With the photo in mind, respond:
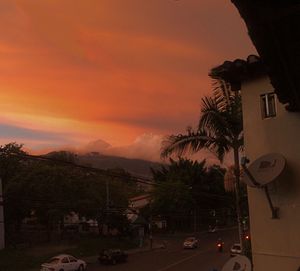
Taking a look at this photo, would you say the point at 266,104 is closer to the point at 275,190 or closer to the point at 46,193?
the point at 275,190

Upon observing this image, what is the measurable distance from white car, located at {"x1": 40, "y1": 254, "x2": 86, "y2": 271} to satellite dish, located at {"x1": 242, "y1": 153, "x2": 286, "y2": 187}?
27795 mm

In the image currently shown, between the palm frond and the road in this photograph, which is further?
the road

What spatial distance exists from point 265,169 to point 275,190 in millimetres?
852

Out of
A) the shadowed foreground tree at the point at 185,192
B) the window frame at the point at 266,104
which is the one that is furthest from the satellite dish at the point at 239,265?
the shadowed foreground tree at the point at 185,192

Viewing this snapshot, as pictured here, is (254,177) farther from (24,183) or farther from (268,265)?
(24,183)

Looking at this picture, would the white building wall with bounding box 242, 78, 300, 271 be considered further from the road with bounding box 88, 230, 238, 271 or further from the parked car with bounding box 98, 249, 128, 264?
the parked car with bounding box 98, 249, 128, 264

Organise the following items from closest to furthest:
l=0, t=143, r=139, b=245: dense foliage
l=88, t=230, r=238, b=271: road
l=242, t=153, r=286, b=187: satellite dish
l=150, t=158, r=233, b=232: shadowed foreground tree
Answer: l=242, t=153, r=286, b=187: satellite dish → l=88, t=230, r=238, b=271: road → l=0, t=143, r=139, b=245: dense foliage → l=150, t=158, r=233, b=232: shadowed foreground tree

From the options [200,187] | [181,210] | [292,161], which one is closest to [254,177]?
[292,161]

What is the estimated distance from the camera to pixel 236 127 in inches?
658

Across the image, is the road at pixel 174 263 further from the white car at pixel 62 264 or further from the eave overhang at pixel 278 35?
the eave overhang at pixel 278 35

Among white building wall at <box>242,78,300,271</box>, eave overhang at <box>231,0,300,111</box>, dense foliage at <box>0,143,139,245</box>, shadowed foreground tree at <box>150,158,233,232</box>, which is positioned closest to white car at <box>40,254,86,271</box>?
dense foliage at <box>0,143,139,245</box>

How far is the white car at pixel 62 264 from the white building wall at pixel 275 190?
26479mm

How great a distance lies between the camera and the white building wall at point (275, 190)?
11867 mm

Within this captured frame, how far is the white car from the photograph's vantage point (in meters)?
37.1
